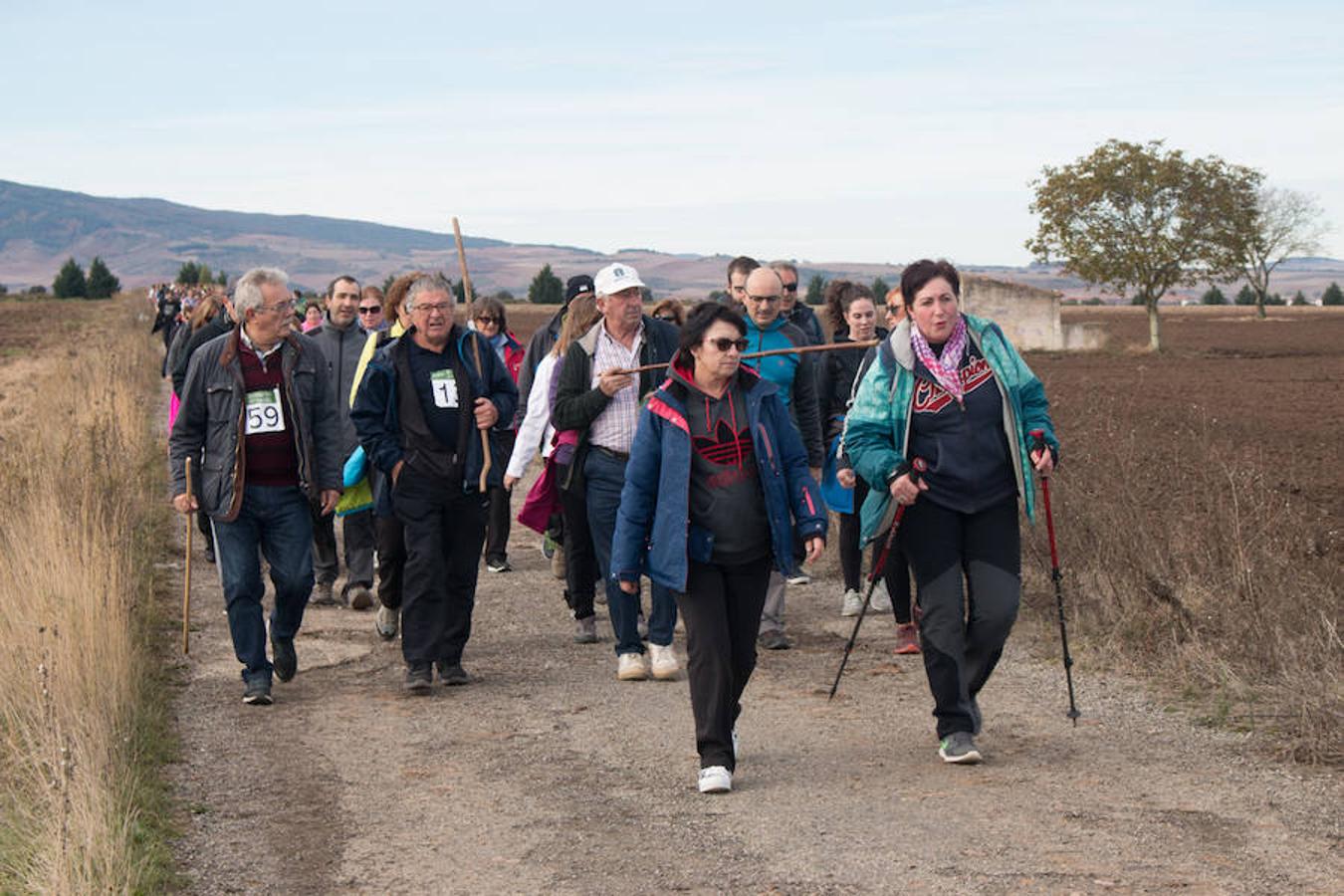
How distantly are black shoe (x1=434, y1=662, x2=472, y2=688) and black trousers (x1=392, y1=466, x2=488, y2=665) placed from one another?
0.04 meters

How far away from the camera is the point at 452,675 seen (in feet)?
30.5

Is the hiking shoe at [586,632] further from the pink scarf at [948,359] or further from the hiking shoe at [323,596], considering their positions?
the pink scarf at [948,359]

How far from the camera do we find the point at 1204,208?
56.5 metres

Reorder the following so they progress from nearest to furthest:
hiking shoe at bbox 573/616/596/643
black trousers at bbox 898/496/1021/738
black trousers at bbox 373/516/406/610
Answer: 1. black trousers at bbox 898/496/1021/738
2. black trousers at bbox 373/516/406/610
3. hiking shoe at bbox 573/616/596/643

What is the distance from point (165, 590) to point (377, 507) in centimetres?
292

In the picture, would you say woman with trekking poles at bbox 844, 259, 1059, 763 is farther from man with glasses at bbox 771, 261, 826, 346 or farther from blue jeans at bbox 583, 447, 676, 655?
man with glasses at bbox 771, 261, 826, 346

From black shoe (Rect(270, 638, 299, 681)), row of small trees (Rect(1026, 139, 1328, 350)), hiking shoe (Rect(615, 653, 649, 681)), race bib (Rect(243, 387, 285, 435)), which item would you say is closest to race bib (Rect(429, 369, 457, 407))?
race bib (Rect(243, 387, 285, 435))

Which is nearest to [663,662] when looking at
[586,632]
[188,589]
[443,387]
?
[586,632]

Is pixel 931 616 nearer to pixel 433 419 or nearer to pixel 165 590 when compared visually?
pixel 433 419

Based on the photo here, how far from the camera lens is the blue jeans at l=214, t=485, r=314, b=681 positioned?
29.1ft

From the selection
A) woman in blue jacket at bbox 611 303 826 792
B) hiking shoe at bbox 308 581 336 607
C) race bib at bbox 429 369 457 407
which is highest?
race bib at bbox 429 369 457 407

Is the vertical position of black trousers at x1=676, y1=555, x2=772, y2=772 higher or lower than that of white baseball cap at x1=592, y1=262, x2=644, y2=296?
lower

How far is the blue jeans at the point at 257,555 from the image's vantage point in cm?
887

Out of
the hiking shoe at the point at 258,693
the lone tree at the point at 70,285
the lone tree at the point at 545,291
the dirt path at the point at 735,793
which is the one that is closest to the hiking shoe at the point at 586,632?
the dirt path at the point at 735,793
